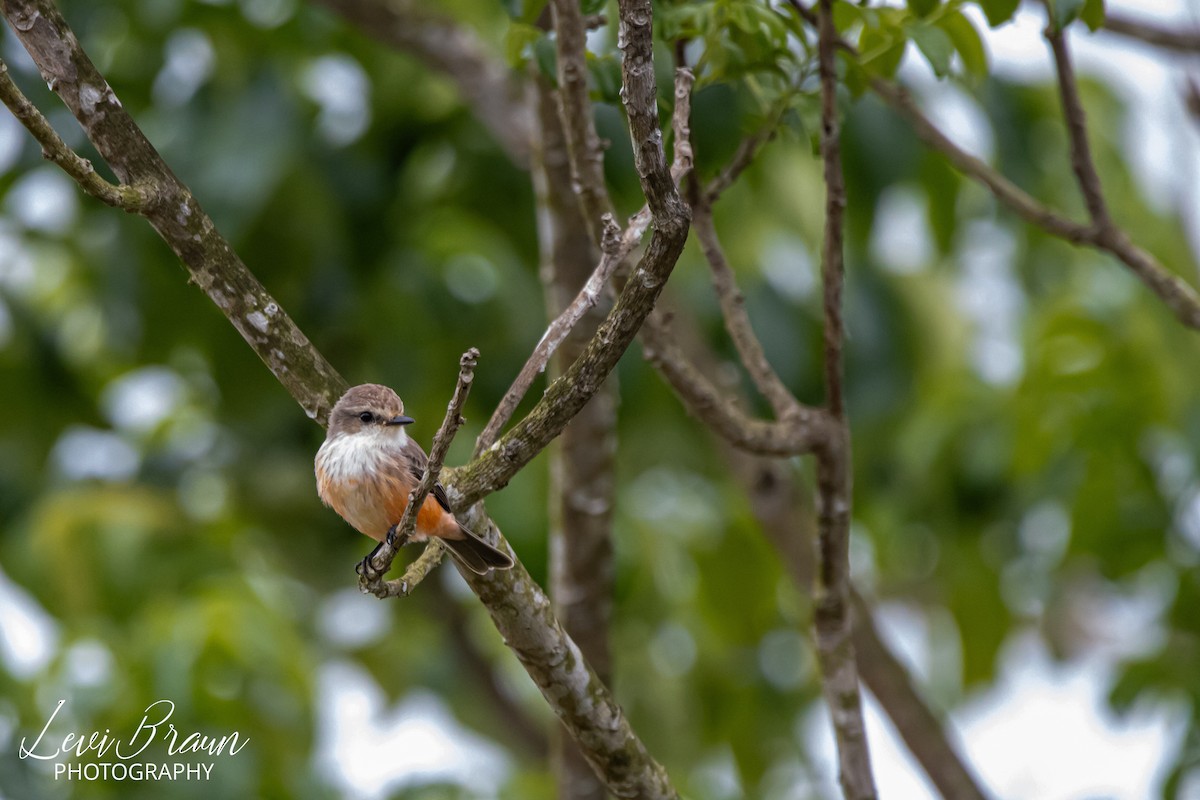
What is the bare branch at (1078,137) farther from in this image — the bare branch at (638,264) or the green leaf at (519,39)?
the bare branch at (638,264)

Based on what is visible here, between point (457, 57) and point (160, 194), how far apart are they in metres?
3.25

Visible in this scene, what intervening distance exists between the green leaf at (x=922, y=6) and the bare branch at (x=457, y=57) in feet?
8.39

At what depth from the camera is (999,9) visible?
11.1ft

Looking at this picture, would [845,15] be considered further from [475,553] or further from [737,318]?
[475,553]

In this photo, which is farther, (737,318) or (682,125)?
(737,318)

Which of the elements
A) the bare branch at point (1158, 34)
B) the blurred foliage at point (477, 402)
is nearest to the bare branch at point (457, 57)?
the blurred foliage at point (477, 402)

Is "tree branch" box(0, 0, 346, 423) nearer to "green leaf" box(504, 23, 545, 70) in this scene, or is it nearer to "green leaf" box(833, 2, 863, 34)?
"green leaf" box(504, 23, 545, 70)

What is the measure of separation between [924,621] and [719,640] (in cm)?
314

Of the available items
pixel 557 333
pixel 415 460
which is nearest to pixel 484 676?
pixel 415 460

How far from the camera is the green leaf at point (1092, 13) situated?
328cm

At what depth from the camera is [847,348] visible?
613 centimetres

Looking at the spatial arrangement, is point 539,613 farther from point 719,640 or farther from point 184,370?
point 184,370

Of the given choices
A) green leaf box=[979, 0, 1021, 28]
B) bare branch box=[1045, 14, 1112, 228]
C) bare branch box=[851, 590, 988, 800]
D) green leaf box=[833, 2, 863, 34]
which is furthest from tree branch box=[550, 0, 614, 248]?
bare branch box=[851, 590, 988, 800]

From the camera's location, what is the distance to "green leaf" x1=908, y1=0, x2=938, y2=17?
3.50 m
